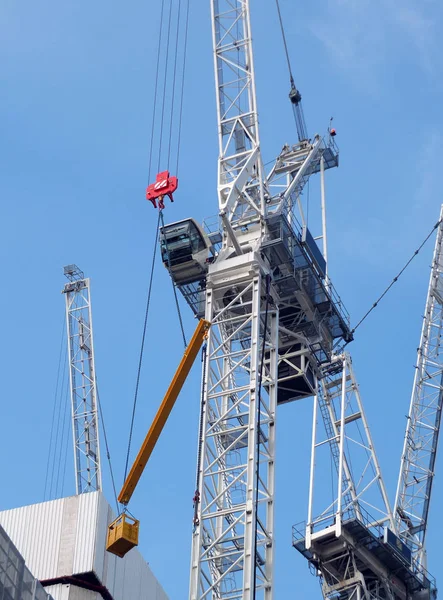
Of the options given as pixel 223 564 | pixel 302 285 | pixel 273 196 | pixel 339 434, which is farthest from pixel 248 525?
pixel 339 434

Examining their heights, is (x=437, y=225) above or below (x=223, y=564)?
above

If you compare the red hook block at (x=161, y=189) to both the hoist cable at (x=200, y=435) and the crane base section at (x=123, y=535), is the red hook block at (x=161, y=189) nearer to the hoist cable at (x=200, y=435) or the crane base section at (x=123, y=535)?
the hoist cable at (x=200, y=435)

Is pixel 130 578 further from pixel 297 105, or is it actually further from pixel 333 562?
pixel 297 105

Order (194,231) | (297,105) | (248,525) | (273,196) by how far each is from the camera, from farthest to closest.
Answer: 1. (297,105)
2. (273,196)
3. (194,231)
4. (248,525)

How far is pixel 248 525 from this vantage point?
194 ft

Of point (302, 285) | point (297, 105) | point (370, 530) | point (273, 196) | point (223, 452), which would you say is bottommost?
point (223, 452)

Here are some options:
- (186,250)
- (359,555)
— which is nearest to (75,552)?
(359,555)

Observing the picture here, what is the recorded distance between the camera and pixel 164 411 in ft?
216

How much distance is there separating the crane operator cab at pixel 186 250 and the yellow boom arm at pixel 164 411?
4.04 m

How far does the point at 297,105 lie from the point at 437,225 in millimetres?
21925

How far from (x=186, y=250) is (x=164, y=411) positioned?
9.34 metres

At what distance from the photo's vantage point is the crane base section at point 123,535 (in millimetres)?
59719

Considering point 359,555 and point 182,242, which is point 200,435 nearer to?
point 182,242

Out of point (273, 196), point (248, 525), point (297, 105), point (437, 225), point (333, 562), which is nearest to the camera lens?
point (248, 525)
